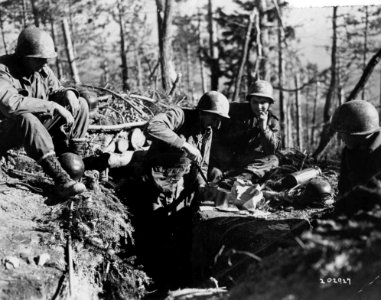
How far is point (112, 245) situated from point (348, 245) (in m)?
2.86

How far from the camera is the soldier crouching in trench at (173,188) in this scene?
523cm

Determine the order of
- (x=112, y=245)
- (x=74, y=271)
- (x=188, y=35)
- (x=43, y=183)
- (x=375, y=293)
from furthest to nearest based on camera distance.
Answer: (x=188, y=35) < (x=43, y=183) < (x=112, y=245) < (x=74, y=271) < (x=375, y=293)

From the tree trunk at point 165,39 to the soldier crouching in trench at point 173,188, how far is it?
445cm

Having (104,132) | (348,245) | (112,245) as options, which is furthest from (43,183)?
(348,245)

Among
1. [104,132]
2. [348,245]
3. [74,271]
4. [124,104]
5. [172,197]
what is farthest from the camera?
[124,104]

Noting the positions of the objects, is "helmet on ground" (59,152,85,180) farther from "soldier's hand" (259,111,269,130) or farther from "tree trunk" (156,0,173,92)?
"tree trunk" (156,0,173,92)

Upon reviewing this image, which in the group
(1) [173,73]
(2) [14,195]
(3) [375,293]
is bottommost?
(3) [375,293]

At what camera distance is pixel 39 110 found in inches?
186

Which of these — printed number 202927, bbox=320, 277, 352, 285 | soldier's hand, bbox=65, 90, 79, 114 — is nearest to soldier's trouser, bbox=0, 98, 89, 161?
soldier's hand, bbox=65, 90, 79, 114

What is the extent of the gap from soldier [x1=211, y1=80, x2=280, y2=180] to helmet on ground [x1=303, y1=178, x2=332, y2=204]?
928 millimetres

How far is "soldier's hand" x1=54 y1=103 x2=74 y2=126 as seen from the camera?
4844 mm

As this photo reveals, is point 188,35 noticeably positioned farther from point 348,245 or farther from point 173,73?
point 348,245

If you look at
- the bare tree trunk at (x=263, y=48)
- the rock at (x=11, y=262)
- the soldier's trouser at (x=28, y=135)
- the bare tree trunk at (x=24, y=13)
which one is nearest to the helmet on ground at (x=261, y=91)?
the soldier's trouser at (x=28, y=135)

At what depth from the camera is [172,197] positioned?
18.2 feet
